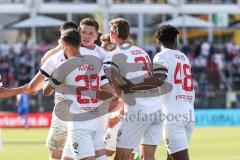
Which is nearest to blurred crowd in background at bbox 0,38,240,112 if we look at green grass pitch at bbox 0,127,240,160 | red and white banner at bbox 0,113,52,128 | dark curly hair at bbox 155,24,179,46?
red and white banner at bbox 0,113,52,128

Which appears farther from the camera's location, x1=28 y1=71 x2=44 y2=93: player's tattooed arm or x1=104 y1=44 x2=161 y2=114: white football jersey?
x1=104 y1=44 x2=161 y2=114: white football jersey

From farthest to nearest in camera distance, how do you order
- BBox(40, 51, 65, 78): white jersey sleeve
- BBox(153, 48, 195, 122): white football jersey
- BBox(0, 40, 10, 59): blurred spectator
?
BBox(0, 40, 10, 59): blurred spectator
BBox(153, 48, 195, 122): white football jersey
BBox(40, 51, 65, 78): white jersey sleeve

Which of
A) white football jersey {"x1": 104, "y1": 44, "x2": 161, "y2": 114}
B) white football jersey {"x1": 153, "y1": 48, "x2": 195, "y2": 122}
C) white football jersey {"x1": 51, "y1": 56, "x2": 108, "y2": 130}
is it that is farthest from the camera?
white football jersey {"x1": 104, "y1": 44, "x2": 161, "y2": 114}

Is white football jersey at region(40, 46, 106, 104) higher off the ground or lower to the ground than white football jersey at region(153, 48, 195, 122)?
higher

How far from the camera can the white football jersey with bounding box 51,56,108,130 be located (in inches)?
436

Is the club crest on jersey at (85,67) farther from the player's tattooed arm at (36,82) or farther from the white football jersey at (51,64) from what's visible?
the player's tattooed arm at (36,82)

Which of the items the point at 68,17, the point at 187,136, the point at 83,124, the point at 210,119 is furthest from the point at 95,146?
the point at 68,17

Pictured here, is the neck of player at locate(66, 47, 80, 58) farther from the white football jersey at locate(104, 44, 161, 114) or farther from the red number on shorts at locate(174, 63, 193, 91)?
the red number on shorts at locate(174, 63, 193, 91)

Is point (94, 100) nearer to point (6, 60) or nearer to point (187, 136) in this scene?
point (187, 136)

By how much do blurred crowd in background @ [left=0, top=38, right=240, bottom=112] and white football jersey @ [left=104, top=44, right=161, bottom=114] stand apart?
78.6ft

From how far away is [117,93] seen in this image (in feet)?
40.2

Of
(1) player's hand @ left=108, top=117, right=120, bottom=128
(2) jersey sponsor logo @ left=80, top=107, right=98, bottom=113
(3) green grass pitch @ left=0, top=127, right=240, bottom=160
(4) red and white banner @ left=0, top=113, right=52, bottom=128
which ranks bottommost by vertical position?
(4) red and white banner @ left=0, top=113, right=52, bottom=128

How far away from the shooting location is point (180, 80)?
11812 mm

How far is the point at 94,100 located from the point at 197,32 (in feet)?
127
